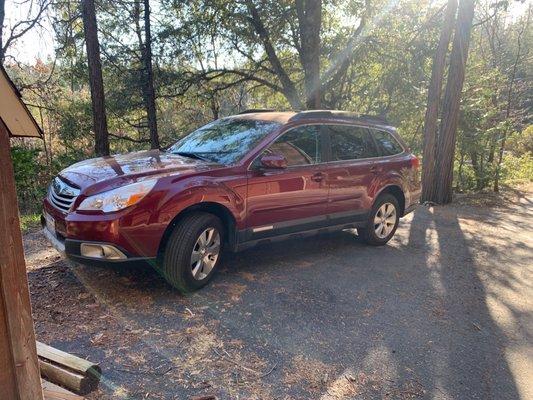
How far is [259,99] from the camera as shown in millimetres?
17578

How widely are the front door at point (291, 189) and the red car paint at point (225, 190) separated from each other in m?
0.01

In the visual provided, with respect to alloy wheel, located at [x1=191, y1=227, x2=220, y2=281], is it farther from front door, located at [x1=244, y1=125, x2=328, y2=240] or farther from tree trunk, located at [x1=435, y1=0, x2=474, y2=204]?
tree trunk, located at [x1=435, y1=0, x2=474, y2=204]

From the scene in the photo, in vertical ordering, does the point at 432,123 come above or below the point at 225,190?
above

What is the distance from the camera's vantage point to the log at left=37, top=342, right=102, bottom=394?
2428 millimetres

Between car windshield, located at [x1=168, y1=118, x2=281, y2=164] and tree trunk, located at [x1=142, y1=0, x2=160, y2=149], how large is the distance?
29.2 feet

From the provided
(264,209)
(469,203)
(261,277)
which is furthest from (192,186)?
(469,203)

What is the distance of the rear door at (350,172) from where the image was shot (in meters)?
5.12

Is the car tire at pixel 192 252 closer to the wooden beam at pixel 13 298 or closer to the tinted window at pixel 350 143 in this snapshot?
the wooden beam at pixel 13 298

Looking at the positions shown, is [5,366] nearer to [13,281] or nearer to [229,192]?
[13,281]

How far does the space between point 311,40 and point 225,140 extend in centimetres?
797

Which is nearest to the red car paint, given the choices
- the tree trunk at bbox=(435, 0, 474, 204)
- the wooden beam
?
the wooden beam

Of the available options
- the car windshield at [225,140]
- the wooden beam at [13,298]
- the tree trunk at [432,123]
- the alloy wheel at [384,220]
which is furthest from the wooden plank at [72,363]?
the tree trunk at [432,123]

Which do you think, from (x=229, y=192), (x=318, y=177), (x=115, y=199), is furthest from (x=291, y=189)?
(x=115, y=199)

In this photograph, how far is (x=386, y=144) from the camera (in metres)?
5.96
